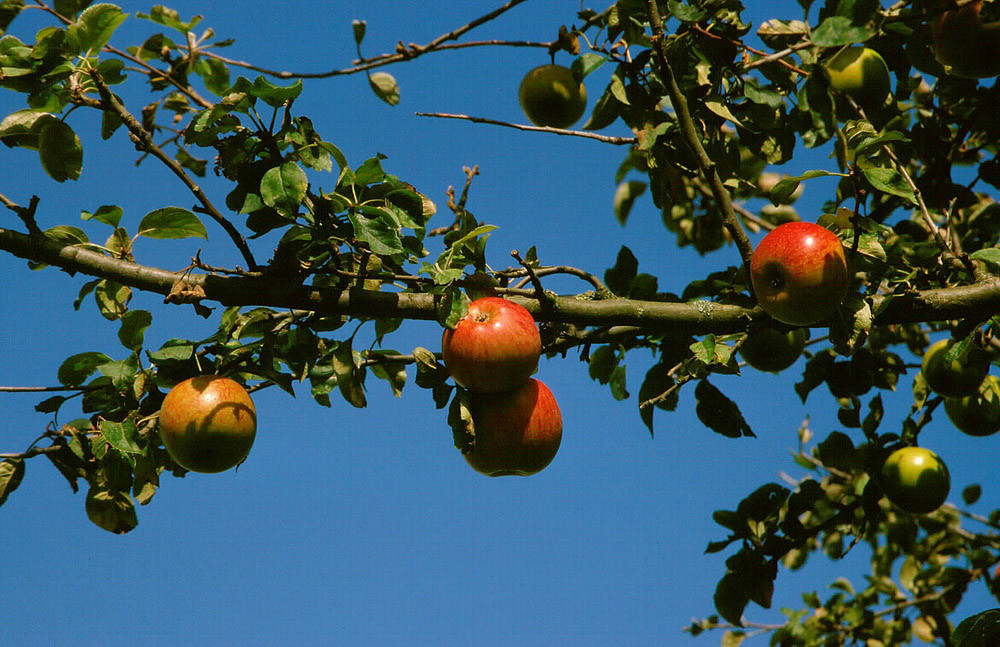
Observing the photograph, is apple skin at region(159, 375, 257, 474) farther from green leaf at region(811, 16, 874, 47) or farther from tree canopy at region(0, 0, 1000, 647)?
green leaf at region(811, 16, 874, 47)

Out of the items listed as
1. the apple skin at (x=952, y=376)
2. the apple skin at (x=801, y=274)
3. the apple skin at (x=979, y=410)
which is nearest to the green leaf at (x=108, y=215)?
the apple skin at (x=801, y=274)

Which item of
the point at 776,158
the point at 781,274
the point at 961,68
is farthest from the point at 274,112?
the point at 961,68

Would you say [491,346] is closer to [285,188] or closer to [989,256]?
[285,188]

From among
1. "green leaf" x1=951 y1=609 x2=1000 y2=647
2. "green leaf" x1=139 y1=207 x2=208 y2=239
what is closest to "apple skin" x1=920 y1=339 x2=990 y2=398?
"green leaf" x1=951 y1=609 x2=1000 y2=647

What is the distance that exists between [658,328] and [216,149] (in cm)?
123

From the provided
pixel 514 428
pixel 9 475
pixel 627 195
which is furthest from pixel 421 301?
pixel 627 195

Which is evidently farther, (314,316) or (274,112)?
(314,316)

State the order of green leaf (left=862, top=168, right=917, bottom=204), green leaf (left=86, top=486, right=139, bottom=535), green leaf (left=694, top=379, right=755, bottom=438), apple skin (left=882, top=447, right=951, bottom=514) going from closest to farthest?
1. green leaf (left=862, top=168, right=917, bottom=204)
2. green leaf (left=86, top=486, right=139, bottom=535)
3. green leaf (left=694, top=379, right=755, bottom=438)
4. apple skin (left=882, top=447, right=951, bottom=514)

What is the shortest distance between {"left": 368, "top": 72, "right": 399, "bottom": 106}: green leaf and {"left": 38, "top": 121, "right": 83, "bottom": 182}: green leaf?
84cm

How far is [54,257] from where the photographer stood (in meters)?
1.88

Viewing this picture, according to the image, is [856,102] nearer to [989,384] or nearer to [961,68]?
[961,68]

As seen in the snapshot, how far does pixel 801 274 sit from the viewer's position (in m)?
2.04

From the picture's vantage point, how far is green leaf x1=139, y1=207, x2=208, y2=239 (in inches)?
77.6

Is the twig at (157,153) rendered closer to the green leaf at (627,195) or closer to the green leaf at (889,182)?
the green leaf at (889,182)
